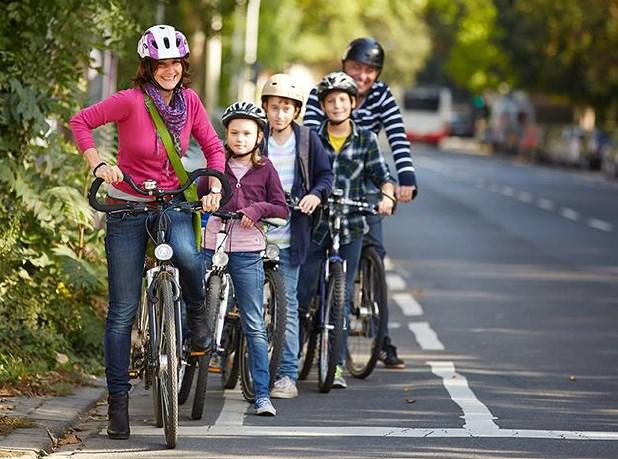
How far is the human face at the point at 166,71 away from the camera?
802 centimetres

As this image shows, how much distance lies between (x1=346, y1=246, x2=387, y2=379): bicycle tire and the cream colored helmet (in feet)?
4.44

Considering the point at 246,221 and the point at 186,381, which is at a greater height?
the point at 246,221

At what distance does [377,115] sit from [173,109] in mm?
3032

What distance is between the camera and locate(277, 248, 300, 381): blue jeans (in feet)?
31.5

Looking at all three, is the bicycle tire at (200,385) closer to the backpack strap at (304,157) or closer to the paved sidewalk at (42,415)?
the paved sidewalk at (42,415)

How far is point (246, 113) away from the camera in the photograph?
887cm

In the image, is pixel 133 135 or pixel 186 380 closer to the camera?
pixel 133 135

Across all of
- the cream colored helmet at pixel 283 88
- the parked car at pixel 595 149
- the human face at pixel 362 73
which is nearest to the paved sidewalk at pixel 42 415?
the cream colored helmet at pixel 283 88

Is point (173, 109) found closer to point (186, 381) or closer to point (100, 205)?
point (100, 205)

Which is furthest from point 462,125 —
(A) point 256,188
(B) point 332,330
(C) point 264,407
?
(C) point 264,407

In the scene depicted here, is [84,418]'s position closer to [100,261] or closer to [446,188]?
[100,261]

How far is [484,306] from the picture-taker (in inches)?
590

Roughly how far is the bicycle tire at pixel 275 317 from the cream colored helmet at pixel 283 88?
3.02ft

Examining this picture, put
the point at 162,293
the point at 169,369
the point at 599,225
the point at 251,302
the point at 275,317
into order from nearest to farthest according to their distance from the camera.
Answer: the point at 169,369
the point at 162,293
the point at 251,302
the point at 275,317
the point at 599,225
